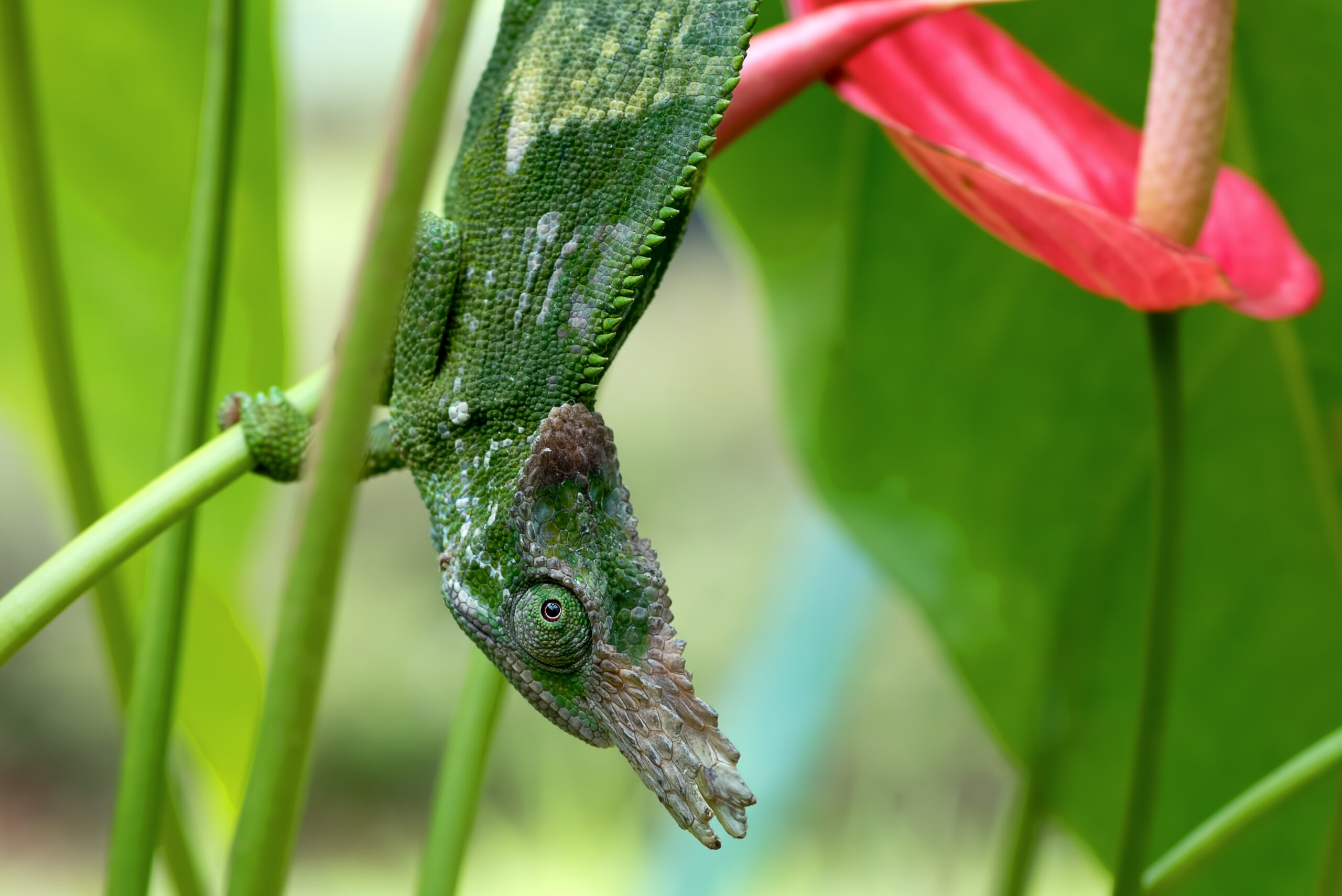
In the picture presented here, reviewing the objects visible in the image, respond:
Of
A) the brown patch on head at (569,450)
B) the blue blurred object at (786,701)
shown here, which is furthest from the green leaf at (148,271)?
the brown patch on head at (569,450)

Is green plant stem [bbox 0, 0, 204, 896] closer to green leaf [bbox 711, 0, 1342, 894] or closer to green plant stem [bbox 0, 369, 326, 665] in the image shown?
green plant stem [bbox 0, 369, 326, 665]

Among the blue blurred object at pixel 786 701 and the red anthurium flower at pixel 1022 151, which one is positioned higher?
the red anthurium flower at pixel 1022 151

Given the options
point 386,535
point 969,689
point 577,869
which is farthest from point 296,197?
point 969,689

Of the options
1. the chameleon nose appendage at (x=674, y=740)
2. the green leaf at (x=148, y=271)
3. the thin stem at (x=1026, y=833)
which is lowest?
the thin stem at (x=1026, y=833)

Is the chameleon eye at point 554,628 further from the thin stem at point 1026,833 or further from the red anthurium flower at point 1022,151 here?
the thin stem at point 1026,833

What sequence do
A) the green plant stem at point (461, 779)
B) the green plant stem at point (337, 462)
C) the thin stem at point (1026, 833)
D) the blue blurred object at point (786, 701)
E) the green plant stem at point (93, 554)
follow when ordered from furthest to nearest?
1. the blue blurred object at point (786, 701)
2. the thin stem at point (1026, 833)
3. the green plant stem at point (461, 779)
4. the green plant stem at point (93, 554)
5. the green plant stem at point (337, 462)

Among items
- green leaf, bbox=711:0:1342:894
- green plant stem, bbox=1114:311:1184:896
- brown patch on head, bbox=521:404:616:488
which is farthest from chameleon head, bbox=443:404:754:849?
green leaf, bbox=711:0:1342:894

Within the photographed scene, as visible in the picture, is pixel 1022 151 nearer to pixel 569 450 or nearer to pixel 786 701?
pixel 569 450
